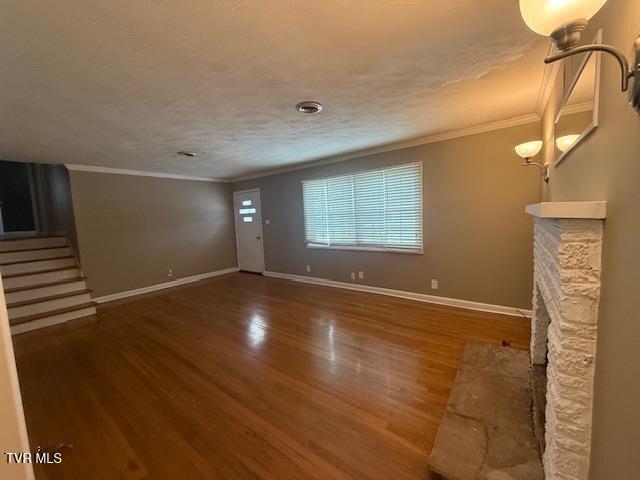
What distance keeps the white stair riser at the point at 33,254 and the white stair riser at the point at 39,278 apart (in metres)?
0.35

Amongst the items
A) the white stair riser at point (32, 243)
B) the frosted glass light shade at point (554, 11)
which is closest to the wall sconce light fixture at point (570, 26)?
the frosted glass light shade at point (554, 11)

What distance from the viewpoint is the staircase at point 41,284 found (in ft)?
12.1

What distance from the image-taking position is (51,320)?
3779 mm

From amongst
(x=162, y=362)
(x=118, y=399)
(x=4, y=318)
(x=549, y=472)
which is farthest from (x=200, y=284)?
(x=549, y=472)

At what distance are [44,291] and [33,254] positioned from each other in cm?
87

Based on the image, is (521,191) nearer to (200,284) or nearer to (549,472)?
(549,472)

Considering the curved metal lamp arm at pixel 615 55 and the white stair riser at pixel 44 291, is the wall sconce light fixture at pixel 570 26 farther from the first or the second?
the white stair riser at pixel 44 291

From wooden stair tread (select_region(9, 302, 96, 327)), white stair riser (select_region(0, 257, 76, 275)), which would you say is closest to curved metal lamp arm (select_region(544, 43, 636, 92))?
wooden stair tread (select_region(9, 302, 96, 327))

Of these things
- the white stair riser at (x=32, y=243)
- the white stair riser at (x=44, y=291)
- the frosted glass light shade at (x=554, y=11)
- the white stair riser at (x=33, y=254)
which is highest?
the frosted glass light shade at (x=554, y=11)

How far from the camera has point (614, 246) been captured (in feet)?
2.91

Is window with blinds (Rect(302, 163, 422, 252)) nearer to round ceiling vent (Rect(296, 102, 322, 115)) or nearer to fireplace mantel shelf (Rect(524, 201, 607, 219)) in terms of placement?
round ceiling vent (Rect(296, 102, 322, 115))

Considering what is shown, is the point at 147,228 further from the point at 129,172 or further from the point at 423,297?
the point at 423,297

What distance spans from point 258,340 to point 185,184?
4355mm

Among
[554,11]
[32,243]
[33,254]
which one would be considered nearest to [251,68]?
[554,11]
